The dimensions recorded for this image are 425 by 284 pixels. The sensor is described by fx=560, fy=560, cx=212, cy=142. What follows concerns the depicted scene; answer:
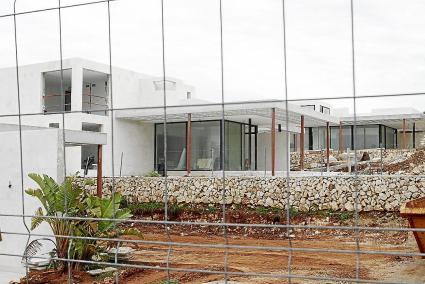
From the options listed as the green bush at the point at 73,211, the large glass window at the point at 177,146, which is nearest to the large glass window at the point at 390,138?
the large glass window at the point at 177,146

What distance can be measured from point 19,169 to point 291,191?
→ 7.41m

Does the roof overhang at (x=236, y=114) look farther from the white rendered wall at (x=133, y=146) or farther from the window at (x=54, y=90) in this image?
the window at (x=54, y=90)

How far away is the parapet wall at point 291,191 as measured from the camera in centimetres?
1280

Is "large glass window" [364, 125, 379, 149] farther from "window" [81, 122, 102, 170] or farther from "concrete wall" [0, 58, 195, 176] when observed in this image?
"window" [81, 122, 102, 170]

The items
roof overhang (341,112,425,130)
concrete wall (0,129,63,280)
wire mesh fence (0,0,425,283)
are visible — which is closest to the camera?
wire mesh fence (0,0,425,283)

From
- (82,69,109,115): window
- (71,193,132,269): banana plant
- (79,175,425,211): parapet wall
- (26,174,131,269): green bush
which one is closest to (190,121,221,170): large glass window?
(79,175,425,211): parapet wall

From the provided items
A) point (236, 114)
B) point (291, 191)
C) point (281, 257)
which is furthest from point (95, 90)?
point (281, 257)

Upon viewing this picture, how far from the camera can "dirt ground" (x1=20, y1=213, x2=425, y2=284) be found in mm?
7016

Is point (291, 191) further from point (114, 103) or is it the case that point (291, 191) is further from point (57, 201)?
point (57, 201)

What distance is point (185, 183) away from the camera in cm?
1500

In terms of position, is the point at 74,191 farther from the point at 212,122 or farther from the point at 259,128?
the point at 259,128

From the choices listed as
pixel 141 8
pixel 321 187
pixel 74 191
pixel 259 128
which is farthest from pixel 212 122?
pixel 141 8

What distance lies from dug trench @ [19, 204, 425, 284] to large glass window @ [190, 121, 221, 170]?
9.60 feet

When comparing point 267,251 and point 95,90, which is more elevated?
point 95,90
